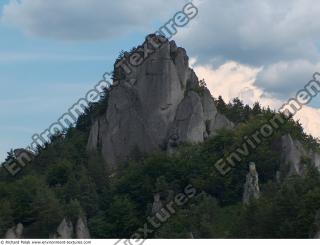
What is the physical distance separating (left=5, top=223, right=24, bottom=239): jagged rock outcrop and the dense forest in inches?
20.9

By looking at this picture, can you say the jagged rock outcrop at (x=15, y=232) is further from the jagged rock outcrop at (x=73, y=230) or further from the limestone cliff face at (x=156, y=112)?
the limestone cliff face at (x=156, y=112)

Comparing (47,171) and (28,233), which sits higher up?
(47,171)

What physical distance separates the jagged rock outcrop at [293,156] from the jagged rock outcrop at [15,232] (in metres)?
21.7

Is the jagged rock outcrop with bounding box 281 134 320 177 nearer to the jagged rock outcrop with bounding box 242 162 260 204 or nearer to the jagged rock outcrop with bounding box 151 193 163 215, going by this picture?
the jagged rock outcrop with bounding box 242 162 260 204

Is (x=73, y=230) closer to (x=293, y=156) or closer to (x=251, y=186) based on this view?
(x=251, y=186)

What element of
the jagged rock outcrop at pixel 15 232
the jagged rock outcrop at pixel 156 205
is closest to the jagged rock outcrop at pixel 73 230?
the jagged rock outcrop at pixel 15 232

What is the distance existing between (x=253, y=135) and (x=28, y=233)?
21301 millimetres

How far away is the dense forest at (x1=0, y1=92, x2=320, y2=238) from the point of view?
232 ft

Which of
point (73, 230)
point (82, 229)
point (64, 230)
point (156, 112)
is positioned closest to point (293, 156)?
point (156, 112)

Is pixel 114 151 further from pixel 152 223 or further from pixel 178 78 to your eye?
pixel 152 223

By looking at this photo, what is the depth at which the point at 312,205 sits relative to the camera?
6116 centimetres

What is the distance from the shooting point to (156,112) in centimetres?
9681

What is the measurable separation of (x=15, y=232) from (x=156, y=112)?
78.0ft

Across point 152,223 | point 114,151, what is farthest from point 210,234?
point 114,151
